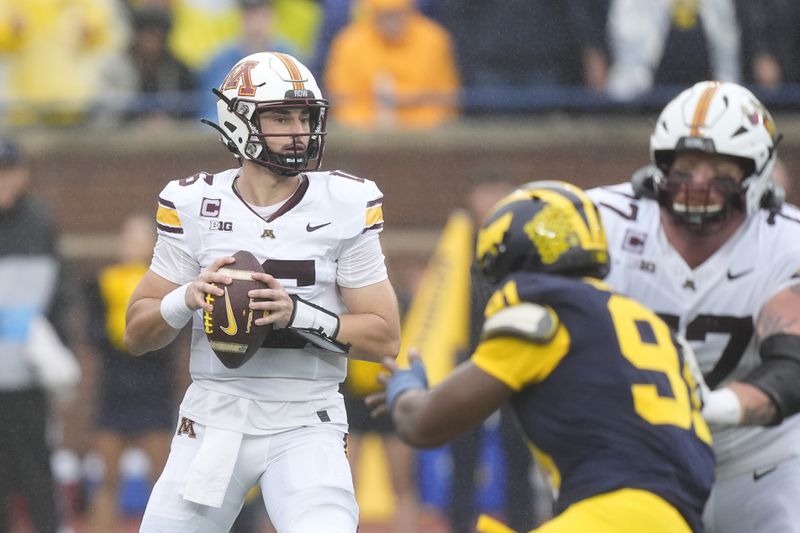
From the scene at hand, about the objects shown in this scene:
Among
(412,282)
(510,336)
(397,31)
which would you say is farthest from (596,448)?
(397,31)

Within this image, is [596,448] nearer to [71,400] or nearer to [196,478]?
[196,478]

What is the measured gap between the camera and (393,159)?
10.7m

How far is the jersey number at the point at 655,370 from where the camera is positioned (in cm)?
393

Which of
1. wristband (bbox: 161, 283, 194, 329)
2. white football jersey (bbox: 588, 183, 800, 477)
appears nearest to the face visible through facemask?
white football jersey (bbox: 588, 183, 800, 477)

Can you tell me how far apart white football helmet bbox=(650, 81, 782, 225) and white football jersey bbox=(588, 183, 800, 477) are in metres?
0.14

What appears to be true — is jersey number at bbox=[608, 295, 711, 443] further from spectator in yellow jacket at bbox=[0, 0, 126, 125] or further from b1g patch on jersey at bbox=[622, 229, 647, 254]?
spectator in yellow jacket at bbox=[0, 0, 126, 125]

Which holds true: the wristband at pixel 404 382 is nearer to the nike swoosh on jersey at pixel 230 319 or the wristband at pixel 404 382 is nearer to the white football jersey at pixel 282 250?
the nike swoosh on jersey at pixel 230 319

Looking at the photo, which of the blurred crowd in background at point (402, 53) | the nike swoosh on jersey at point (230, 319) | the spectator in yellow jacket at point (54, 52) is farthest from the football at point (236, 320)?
the spectator in yellow jacket at point (54, 52)

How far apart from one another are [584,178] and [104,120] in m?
3.32

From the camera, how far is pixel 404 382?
4297mm

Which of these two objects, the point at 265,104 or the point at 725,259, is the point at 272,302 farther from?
the point at 725,259

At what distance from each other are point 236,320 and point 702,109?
1564 mm

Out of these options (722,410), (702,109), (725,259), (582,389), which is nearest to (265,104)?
(702,109)

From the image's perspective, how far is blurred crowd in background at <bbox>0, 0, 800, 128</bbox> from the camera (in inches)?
412
